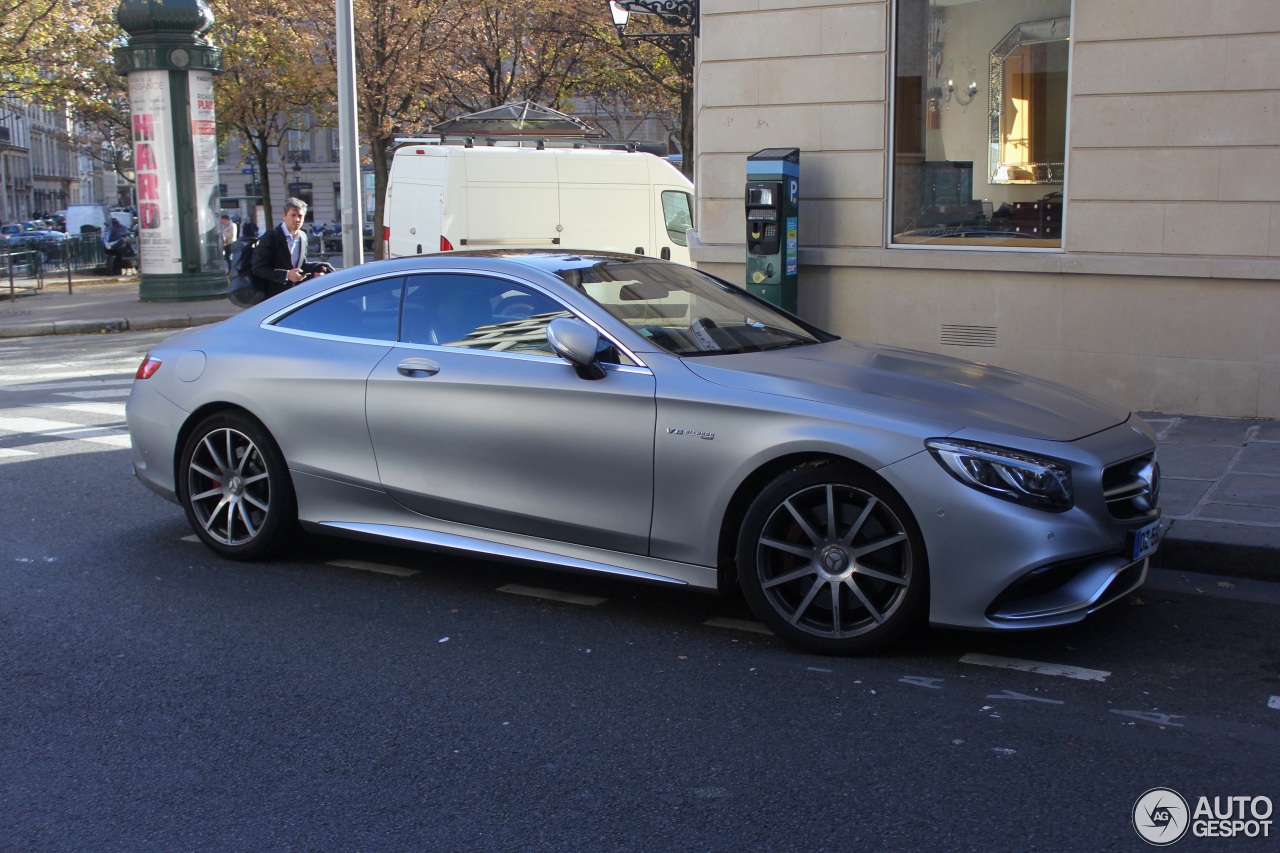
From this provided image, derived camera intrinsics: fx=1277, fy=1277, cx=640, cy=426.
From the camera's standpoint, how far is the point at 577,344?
16.5ft

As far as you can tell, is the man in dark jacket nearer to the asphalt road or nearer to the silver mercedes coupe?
the silver mercedes coupe

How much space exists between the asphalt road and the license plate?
0.40m

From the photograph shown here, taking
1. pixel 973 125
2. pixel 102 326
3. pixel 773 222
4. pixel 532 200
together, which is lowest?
pixel 102 326

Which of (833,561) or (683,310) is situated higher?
(683,310)

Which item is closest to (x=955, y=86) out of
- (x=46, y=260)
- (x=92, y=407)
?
(x=92, y=407)

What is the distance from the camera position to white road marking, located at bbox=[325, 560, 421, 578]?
19.7ft

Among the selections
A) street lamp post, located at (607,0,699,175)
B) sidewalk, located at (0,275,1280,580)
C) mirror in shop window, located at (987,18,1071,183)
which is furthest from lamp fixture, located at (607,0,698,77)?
sidewalk, located at (0,275,1280,580)

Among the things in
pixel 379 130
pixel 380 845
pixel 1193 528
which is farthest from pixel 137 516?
pixel 379 130

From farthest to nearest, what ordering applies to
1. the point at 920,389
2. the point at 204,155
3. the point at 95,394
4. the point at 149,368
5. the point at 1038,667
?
1. the point at 204,155
2. the point at 95,394
3. the point at 149,368
4. the point at 920,389
5. the point at 1038,667

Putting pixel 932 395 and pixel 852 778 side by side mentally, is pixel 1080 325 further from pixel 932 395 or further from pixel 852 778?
pixel 852 778

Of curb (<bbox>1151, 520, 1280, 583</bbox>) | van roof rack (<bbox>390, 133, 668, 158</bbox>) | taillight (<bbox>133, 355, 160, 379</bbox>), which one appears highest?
van roof rack (<bbox>390, 133, 668, 158</bbox>)

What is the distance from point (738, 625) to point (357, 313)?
2.32 meters

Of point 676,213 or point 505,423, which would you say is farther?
point 676,213

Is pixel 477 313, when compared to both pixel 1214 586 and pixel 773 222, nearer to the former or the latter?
pixel 1214 586
